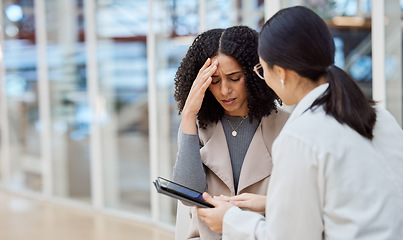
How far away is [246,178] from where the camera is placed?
1580 millimetres

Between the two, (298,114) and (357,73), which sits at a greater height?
(298,114)

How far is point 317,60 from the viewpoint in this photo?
115cm

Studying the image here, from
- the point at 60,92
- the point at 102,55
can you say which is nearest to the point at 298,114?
the point at 102,55

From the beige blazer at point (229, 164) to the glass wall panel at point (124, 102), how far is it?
3.39 meters

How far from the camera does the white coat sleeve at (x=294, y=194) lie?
1067 mm

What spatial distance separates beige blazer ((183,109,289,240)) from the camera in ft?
5.19

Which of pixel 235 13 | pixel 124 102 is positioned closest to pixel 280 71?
pixel 235 13

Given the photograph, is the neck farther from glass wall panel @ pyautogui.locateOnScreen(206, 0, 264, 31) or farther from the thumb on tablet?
glass wall panel @ pyautogui.locateOnScreen(206, 0, 264, 31)

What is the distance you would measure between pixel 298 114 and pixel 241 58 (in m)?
Answer: 0.51

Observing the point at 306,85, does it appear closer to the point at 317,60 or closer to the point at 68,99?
the point at 317,60

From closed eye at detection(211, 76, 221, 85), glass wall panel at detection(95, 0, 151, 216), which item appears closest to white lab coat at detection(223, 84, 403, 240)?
closed eye at detection(211, 76, 221, 85)

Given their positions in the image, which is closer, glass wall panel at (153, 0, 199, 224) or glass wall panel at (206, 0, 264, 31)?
glass wall panel at (206, 0, 264, 31)

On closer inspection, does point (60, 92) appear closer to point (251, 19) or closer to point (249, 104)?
point (251, 19)

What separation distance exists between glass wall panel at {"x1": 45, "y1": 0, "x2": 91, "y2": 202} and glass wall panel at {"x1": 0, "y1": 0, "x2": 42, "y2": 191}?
16.4 inches
